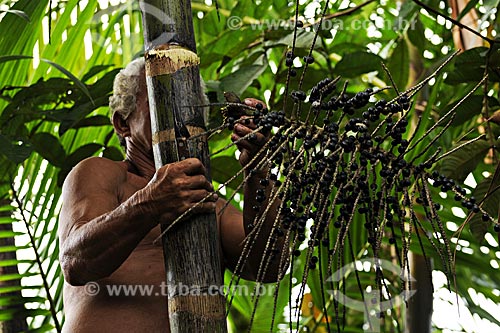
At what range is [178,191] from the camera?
1.15m

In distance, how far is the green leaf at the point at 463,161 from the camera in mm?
1617

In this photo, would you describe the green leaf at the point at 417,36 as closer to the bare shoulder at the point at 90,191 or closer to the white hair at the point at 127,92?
the white hair at the point at 127,92

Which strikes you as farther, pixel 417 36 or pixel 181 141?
pixel 417 36

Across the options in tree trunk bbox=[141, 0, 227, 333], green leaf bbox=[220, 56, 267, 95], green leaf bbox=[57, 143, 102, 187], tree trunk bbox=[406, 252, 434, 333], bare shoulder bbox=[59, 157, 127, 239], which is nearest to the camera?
tree trunk bbox=[141, 0, 227, 333]

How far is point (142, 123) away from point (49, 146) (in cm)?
42

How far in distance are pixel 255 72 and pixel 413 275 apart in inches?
24.9

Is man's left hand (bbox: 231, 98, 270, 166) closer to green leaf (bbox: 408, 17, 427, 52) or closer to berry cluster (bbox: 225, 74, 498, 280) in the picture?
berry cluster (bbox: 225, 74, 498, 280)

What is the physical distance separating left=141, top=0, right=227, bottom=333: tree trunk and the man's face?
381 millimetres

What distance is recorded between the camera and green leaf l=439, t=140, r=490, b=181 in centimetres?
162

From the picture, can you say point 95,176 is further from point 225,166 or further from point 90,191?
point 225,166

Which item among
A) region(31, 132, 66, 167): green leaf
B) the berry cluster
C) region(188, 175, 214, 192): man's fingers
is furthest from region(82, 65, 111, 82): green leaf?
the berry cluster

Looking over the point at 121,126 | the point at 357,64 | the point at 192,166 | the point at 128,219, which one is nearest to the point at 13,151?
the point at 121,126

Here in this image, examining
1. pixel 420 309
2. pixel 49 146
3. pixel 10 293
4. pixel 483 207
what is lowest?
pixel 420 309

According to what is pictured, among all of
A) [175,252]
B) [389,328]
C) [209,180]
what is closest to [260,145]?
[209,180]
